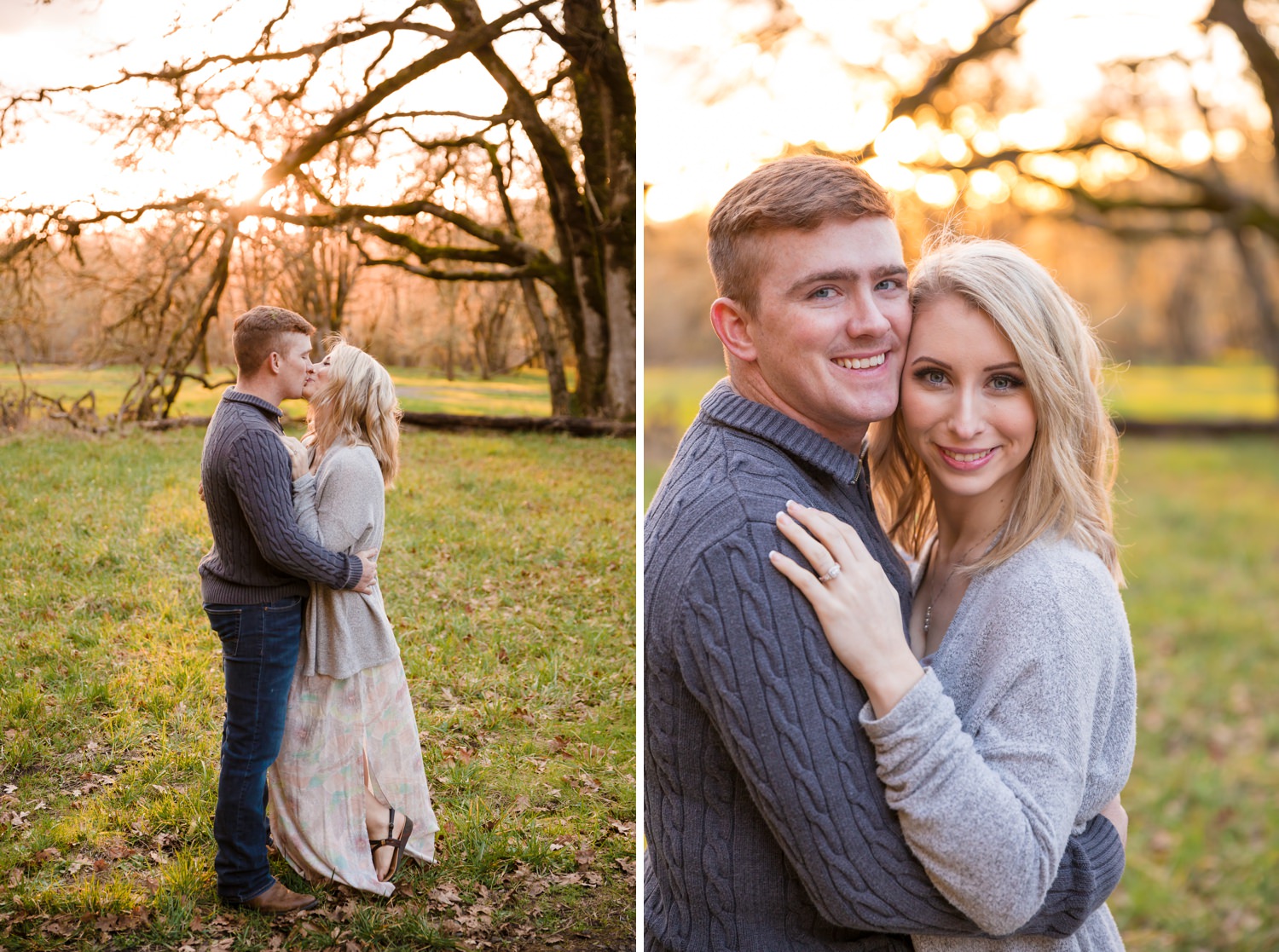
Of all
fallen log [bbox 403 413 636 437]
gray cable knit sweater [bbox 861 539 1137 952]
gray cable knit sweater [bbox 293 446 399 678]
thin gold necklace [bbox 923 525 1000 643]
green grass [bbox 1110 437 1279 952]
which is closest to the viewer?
gray cable knit sweater [bbox 861 539 1137 952]

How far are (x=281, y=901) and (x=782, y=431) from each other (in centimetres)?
117

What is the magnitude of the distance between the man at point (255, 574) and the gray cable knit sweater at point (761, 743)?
0.64 metres

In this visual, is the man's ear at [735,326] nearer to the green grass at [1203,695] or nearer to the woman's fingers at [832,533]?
the woman's fingers at [832,533]

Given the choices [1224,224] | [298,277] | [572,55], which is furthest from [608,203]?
[1224,224]

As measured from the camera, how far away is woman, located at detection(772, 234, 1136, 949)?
1171 mm

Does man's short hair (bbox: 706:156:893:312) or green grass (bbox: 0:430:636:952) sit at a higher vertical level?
man's short hair (bbox: 706:156:893:312)

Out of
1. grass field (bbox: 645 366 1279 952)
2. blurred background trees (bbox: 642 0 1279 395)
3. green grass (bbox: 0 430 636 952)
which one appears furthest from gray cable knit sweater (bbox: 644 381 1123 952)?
blurred background trees (bbox: 642 0 1279 395)

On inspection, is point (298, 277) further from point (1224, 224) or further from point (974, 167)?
point (1224, 224)

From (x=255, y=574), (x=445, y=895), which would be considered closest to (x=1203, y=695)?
(x=445, y=895)

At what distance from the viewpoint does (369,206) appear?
177 cm

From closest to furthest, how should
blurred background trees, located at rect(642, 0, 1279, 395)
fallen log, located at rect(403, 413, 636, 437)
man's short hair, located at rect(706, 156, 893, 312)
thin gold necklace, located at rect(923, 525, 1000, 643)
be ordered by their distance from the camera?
1. man's short hair, located at rect(706, 156, 893, 312)
2. thin gold necklace, located at rect(923, 525, 1000, 643)
3. fallen log, located at rect(403, 413, 636, 437)
4. blurred background trees, located at rect(642, 0, 1279, 395)

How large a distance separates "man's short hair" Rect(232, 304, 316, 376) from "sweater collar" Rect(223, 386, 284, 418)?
4 centimetres

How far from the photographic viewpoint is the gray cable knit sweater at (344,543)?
1.64m

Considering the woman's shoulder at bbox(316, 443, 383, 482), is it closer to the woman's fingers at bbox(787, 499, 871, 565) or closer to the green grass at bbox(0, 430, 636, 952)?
the green grass at bbox(0, 430, 636, 952)
